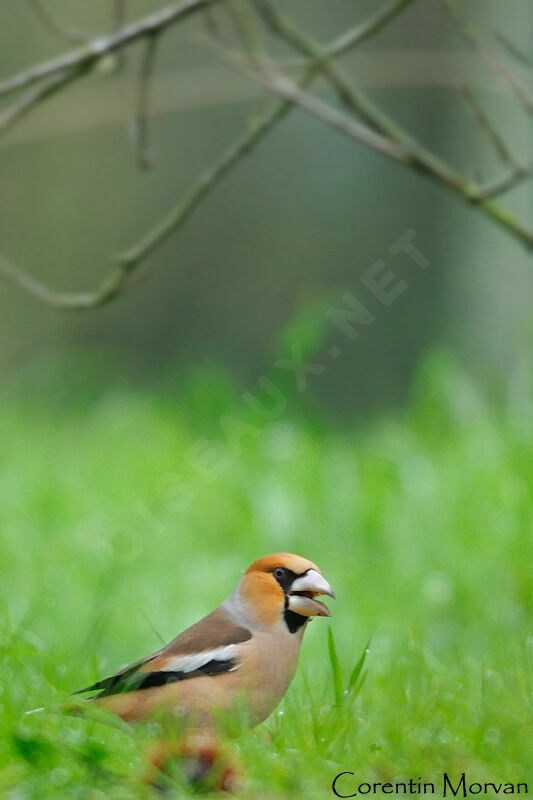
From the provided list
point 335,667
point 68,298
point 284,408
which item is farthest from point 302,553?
point 335,667

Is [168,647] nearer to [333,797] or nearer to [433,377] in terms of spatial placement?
[333,797]

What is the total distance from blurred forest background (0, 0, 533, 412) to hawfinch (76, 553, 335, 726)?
3682 millimetres

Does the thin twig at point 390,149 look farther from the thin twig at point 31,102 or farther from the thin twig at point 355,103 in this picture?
the thin twig at point 31,102

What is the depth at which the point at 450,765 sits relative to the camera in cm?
175

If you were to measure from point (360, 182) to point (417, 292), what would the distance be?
2.54 ft

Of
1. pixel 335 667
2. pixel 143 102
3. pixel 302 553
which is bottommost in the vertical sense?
pixel 302 553

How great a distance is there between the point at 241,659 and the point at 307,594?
0.11m

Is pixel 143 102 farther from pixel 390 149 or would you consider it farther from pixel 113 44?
pixel 390 149

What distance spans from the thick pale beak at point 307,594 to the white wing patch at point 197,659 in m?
0.10

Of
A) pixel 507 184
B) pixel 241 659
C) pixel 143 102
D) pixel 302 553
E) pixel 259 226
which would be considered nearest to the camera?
pixel 241 659

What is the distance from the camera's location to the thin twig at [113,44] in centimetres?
273

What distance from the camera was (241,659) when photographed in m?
1.49

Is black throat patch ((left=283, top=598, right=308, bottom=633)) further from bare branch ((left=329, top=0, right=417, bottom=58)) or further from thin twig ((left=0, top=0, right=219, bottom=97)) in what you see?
bare branch ((left=329, top=0, right=417, bottom=58))

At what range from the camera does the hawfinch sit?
1480 millimetres
